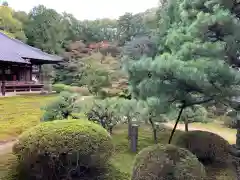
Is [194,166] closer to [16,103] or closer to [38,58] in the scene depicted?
[16,103]

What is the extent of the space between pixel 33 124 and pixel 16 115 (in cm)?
163

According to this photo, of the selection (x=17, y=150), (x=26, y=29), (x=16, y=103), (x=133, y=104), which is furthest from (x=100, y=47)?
(x=17, y=150)

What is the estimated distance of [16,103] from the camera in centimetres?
1235

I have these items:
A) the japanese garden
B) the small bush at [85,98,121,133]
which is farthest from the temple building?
the small bush at [85,98,121,133]

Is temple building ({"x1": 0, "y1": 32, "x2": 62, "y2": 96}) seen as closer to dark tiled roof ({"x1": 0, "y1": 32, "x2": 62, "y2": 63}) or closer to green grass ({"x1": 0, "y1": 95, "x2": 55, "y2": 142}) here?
dark tiled roof ({"x1": 0, "y1": 32, "x2": 62, "y2": 63})

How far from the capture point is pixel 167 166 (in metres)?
4.36

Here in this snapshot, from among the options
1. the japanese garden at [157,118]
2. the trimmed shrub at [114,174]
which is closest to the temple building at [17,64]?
the japanese garden at [157,118]

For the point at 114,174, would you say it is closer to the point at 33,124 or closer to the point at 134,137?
the point at 134,137

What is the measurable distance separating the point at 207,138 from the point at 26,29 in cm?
2444

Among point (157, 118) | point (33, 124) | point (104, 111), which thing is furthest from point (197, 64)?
point (33, 124)

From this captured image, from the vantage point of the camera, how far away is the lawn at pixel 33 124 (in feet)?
18.9

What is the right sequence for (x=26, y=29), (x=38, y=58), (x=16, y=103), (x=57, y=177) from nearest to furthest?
(x=57, y=177)
(x=16, y=103)
(x=38, y=58)
(x=26, y=29)

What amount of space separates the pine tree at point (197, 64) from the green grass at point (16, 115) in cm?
458

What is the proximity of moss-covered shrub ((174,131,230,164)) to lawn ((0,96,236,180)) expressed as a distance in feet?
0.90
